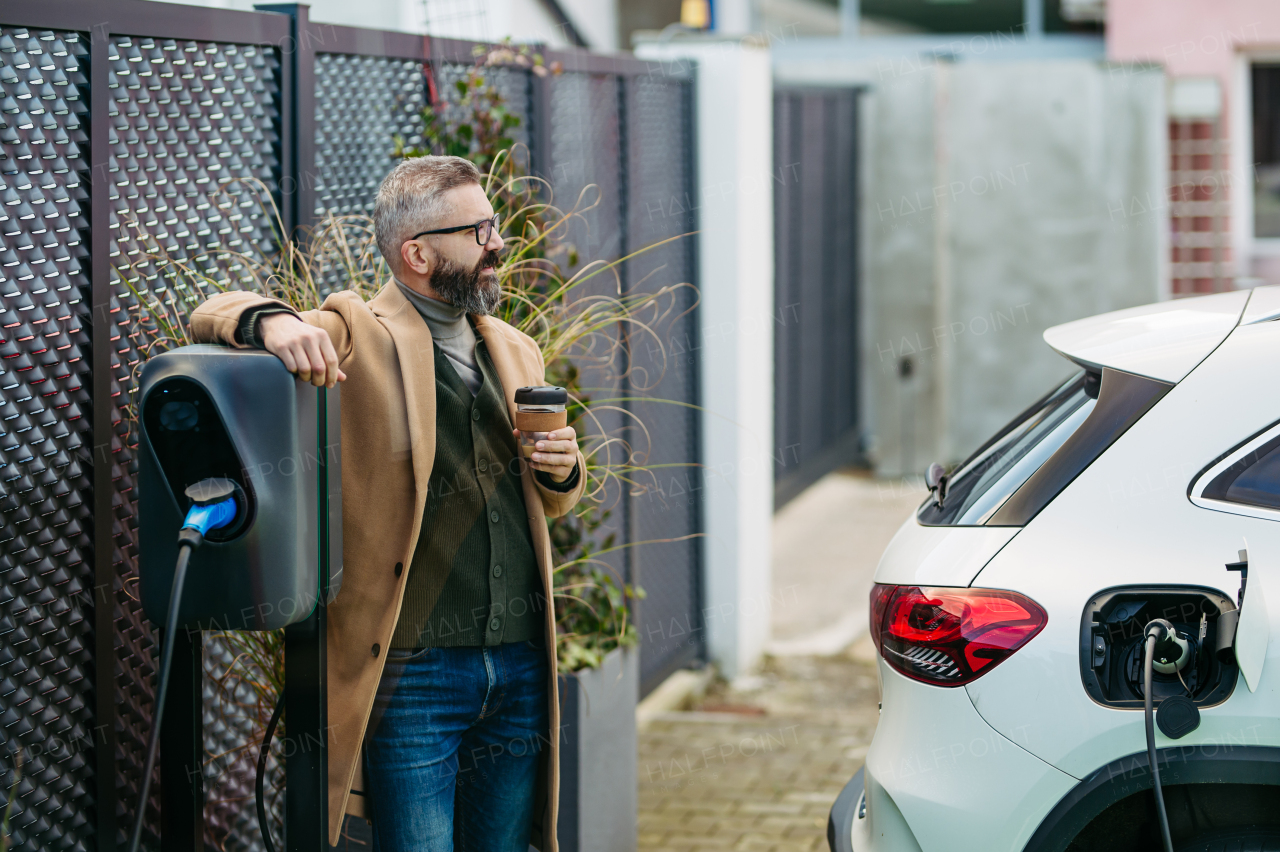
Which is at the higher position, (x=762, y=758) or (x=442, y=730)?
(x=442, y=730)

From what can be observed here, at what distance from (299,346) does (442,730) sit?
0.87m

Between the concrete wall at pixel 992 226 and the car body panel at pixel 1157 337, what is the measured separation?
788 cm

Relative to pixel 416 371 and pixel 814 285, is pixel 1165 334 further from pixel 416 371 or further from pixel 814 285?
pixel 814 285

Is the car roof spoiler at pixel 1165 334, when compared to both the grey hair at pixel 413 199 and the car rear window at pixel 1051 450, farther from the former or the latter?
the grey hair at pixel 413 199

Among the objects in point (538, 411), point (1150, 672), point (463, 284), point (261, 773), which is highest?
point (463, 284)

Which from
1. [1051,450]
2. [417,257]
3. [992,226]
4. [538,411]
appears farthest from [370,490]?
[992,226]

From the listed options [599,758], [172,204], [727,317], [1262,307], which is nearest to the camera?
[1262,307]

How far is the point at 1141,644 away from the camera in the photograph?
2.66 meters

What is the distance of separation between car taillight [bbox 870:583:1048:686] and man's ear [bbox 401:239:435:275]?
120 centimetres

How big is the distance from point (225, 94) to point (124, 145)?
410 mm

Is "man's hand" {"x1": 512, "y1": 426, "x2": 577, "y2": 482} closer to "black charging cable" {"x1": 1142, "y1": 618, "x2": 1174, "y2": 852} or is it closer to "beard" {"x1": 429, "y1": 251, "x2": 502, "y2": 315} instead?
"beard" {"x1": 429, "y1": 251, "x2": 502, "y2": 315}

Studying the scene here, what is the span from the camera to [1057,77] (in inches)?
428

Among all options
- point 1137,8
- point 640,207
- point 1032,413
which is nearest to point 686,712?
point 640,207

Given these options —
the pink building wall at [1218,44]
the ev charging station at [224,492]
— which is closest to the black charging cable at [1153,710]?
the ev charging station at [224,492]
